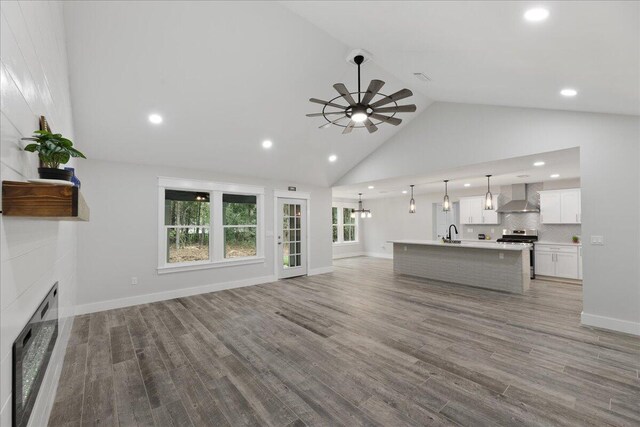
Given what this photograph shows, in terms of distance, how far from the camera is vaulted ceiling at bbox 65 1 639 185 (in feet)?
7.25

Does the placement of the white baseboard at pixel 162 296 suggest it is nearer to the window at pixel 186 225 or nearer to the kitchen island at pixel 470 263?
the window at pixel 186 225

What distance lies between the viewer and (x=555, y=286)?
604 cm

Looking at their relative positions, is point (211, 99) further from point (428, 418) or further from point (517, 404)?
point (517, 404)

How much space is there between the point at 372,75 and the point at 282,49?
1.68m

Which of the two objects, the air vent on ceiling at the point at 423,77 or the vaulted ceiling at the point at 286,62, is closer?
the vaulted ceiling at the point at 286,62

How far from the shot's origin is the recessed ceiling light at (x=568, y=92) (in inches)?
122

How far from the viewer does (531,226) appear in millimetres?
7719

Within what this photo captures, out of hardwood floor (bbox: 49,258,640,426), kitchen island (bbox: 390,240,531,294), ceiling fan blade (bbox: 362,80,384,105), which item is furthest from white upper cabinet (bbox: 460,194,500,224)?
ceiling fan blade (bbox: 362,80,384,105)

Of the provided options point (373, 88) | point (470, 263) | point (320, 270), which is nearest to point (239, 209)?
point (320, 270)

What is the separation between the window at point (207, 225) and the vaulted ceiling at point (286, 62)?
2.45 ft

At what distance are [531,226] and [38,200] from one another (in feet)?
31.5

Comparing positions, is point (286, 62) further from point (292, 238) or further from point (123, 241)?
point (292, 238)

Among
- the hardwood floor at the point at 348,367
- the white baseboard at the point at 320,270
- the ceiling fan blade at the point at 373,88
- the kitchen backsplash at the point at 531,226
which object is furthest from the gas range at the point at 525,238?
the ceiling fan blade at the point at 373,88

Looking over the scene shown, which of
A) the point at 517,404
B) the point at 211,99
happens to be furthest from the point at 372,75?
the point at 517,404
